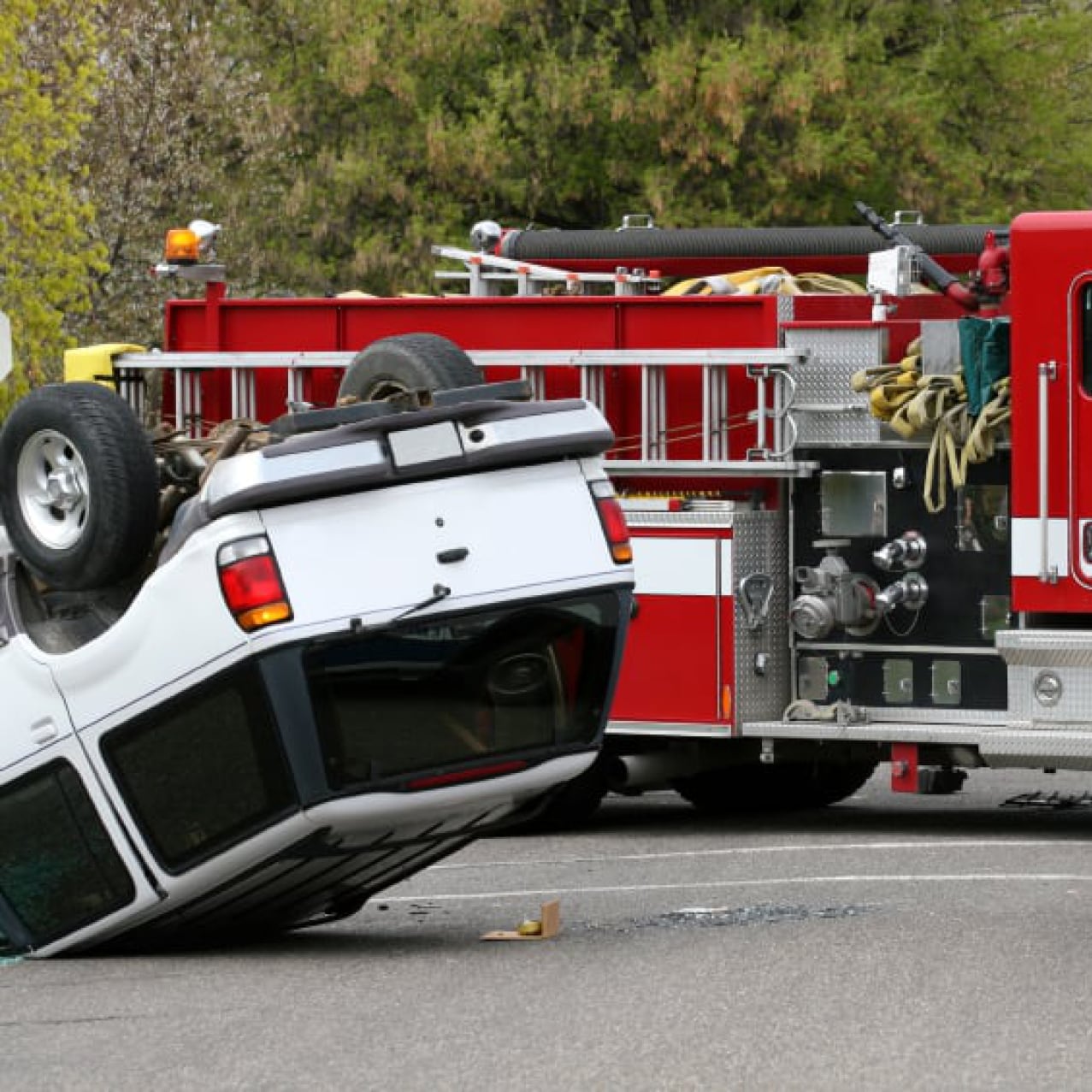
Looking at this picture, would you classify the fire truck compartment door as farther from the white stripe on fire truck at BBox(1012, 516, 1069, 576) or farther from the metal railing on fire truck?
the white stripe on fire truck at BBox(1012, 516, 1069, 576)

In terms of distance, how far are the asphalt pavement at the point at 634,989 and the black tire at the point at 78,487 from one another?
132 centimetres

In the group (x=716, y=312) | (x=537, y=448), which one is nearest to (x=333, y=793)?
(x=537, y=448)

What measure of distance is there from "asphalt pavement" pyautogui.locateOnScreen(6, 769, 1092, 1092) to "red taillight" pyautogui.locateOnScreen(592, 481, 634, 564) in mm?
1288

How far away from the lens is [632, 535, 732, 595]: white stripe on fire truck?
13.3 metres

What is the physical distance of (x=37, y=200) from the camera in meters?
27.8

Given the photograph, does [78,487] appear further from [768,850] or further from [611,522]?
[768,850]

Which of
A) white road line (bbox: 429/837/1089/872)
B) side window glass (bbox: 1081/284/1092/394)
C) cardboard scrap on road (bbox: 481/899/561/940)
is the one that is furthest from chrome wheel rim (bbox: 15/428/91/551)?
side window glass (bbox: 1081/284/1092/394)

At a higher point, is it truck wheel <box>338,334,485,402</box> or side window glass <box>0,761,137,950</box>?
truck wheel <box>338,334,485,402</box>

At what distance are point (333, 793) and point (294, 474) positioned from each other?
0.99 m

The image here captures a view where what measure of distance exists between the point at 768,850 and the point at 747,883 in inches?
54.0

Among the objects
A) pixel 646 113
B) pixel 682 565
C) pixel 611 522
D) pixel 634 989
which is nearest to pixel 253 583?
pixel 611 522

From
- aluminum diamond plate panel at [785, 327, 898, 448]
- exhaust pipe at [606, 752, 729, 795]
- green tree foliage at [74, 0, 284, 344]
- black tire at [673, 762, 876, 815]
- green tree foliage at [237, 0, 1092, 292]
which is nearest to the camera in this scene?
aluminum diamond plate panel at [785, 327, 898, 448]

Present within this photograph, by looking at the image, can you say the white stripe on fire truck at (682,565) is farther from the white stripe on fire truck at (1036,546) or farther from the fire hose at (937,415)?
the white stripe on fire truck at (1036,546)

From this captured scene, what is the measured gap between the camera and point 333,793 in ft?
28.9
